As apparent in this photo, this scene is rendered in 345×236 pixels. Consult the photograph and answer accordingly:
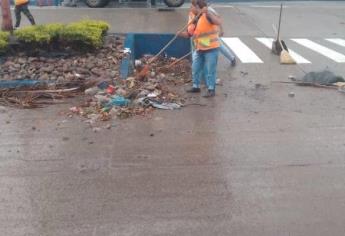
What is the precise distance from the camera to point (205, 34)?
9.04 m

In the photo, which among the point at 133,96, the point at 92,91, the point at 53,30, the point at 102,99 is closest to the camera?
the point at 102,99

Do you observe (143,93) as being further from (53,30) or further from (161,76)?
(53,30)

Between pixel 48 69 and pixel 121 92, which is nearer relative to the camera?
pixel 121 92

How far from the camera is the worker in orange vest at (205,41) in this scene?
8.95 metres

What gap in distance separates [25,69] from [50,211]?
529cm

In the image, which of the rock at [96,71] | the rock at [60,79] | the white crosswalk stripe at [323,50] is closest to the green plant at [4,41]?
the rock at [60,79]

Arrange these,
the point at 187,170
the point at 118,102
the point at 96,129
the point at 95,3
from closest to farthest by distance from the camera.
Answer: the point at 187,170, the point at 96,129, the point at 118,102, the point at 95,3

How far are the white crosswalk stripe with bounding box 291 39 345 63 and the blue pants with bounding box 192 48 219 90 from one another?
197 inches

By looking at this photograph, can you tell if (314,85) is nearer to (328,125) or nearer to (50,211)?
(328,125)

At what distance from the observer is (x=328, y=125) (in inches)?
306

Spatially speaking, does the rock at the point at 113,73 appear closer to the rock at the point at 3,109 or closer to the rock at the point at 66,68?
the rock at the point at 66,68

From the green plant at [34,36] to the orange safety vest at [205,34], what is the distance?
3.15 meters

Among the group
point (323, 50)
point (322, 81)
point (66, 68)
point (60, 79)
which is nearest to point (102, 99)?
point (60, 79)

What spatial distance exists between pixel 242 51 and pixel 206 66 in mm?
5002
